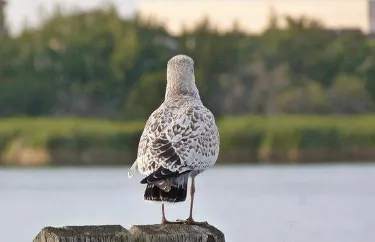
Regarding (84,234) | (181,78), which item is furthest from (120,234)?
(181,78)

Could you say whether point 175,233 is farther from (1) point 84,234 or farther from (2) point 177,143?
(2) point 177,143

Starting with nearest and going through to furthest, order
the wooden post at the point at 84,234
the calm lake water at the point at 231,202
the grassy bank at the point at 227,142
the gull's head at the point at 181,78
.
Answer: the wooden post at the point at 84,234 → the gull's head at the point at 181,78 → the calm lake water at the point at 231,202 → the grassy bank at the point at 227,142

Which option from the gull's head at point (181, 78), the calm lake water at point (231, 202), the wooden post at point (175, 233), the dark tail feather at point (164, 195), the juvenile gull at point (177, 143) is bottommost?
the calm lake water at point (231, 202)

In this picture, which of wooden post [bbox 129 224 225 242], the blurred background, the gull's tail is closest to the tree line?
the blurred background

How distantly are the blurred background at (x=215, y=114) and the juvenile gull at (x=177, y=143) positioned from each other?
822cm

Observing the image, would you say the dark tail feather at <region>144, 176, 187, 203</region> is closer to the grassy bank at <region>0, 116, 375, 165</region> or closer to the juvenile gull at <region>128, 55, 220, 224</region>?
the juvenile gull at <region>128, 55, 220, 224</region>

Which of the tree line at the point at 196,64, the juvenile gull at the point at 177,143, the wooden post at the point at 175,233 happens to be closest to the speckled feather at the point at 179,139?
the juvenile gull at the point at 177,143

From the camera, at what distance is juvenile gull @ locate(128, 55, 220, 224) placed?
208 inches

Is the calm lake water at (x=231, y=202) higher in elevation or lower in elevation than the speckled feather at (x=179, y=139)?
lower

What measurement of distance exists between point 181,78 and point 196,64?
128ft

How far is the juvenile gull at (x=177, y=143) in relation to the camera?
528cm

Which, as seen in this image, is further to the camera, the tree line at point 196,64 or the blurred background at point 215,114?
the tree line at point 196,64

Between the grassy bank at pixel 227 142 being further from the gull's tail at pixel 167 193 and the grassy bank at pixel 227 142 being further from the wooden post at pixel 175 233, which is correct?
the wooden post at pixel 175 233

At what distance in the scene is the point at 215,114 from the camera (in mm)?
42250
